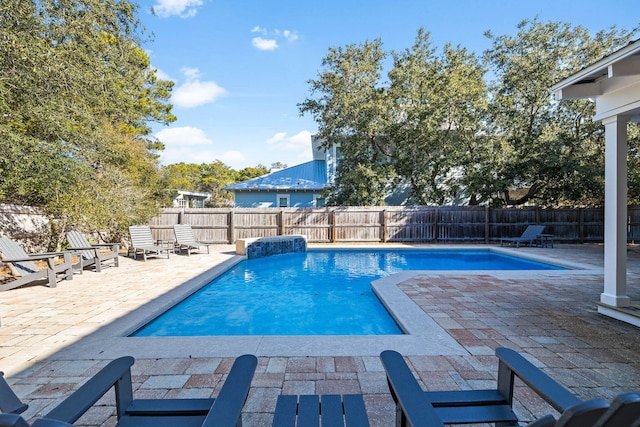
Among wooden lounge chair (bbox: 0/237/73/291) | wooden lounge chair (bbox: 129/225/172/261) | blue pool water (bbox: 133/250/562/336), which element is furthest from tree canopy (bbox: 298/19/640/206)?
wooden lounge chair (bbox: 0/237/73/291)

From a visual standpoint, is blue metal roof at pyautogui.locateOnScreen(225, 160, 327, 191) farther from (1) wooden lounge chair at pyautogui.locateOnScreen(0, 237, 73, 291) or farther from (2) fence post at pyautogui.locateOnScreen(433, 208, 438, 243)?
(1) wooden lounge chair at pyautogui.locateOnScreen(0, 237, 73, 291)

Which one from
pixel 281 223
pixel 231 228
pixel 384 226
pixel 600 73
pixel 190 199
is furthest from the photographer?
pixel 190 199

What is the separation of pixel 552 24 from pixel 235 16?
43.7 feet

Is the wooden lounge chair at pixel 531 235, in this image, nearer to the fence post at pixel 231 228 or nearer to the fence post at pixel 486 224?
the fence post at pixel 486 224

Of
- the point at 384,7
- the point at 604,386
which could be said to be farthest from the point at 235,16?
the point at 604,386

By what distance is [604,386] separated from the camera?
2371 mm

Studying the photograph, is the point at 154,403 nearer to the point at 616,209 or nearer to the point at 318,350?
the point at 318,350

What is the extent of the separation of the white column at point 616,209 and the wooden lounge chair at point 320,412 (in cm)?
428

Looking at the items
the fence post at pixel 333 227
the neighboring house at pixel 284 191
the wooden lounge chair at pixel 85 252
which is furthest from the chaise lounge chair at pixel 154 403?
the neighboring house at pixel 284 191

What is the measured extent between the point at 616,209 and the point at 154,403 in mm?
5160

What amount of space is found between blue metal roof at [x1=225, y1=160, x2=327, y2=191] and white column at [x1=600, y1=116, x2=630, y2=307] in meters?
13.6

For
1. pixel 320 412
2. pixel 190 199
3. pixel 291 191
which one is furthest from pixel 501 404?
pixel 190 199

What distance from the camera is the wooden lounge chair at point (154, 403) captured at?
1.24m

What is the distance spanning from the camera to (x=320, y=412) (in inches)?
56.3
